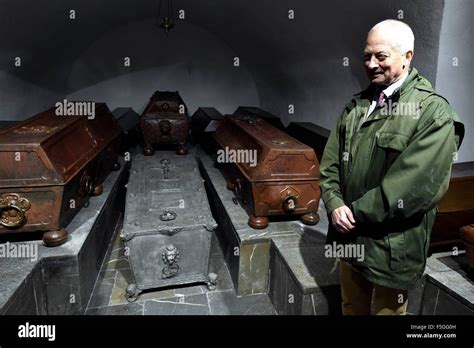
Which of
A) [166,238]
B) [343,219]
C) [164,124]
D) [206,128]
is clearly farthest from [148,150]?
[343,219]

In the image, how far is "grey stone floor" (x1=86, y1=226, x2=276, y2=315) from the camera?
9.97ft

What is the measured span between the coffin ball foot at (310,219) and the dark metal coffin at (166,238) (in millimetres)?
952

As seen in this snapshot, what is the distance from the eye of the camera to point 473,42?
2816 millimetres

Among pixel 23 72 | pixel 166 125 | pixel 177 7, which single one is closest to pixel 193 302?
pixel 166 125

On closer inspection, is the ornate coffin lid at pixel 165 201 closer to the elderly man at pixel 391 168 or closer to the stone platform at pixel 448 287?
the elderly man at pixel 391 168

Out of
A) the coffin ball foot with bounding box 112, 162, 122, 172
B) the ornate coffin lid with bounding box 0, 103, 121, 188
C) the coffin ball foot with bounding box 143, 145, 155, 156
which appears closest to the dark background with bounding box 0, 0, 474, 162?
the ornate coffin lid with bounding box 0, 103, 121, 188

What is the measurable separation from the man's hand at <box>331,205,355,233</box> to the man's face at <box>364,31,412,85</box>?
0.72 m

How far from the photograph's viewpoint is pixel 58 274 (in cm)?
271

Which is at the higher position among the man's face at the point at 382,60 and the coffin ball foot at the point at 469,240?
the man's face at the point at 382,60

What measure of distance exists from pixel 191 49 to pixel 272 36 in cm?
303

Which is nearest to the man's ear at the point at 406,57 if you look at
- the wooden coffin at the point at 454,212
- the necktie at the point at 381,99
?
the necktie at the point at 381,99

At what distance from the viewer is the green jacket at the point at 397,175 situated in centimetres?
159

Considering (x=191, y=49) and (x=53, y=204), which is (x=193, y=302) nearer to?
(x=53, y=204)

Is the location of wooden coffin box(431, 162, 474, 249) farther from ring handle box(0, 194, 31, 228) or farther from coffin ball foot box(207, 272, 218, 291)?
ring handle box(0, 194, 31, 228)
